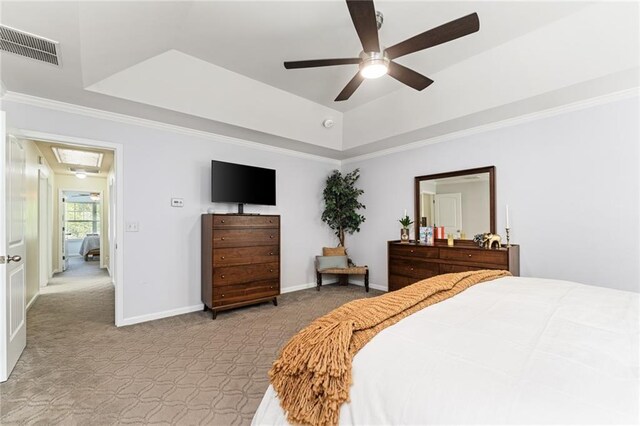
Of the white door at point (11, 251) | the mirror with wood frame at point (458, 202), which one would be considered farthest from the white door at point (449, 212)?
the white door at point (11, 251)

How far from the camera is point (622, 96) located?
280 cm

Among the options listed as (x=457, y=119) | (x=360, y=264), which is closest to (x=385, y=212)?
(x=360, y=264)

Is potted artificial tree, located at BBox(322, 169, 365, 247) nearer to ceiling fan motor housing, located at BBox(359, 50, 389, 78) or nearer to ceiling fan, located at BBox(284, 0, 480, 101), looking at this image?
ceiling fan, located at BBox(284, 0, 480, 101)

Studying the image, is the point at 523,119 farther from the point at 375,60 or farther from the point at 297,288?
the point at 297,288

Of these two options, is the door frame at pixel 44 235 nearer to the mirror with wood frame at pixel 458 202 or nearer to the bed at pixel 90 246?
the bed at pixel 90 246

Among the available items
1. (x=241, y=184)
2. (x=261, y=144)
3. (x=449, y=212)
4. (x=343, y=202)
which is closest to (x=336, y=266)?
(x=343, y=202)

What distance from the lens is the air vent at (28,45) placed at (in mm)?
2023

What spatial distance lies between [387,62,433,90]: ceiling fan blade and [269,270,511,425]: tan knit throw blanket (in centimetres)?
190

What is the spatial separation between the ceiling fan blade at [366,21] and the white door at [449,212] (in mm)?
2503

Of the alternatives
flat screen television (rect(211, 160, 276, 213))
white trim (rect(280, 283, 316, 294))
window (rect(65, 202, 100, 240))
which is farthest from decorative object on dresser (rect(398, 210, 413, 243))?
window (rect(65, 202, 100, 240))

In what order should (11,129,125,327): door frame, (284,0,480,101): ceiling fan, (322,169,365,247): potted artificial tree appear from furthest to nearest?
(322,169,365,247): potted artificial tree
(11,129,125,327): door frame
(284,0,480,101): ceiling fan

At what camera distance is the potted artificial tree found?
5.16 metres

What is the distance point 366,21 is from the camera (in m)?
1.86

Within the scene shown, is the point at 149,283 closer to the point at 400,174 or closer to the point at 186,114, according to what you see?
the point at 186,114
